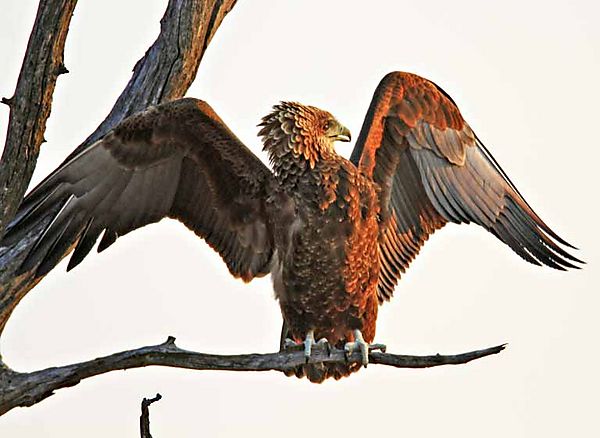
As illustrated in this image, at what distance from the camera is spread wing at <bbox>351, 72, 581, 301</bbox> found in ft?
24.7

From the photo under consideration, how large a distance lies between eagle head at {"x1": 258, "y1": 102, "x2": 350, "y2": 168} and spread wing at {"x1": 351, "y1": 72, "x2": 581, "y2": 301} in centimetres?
25

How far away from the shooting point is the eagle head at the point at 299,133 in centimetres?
710

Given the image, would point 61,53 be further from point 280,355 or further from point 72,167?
point 280,355

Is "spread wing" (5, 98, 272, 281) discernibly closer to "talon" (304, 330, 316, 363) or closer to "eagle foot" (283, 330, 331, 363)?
"eagle foot" (283, 330, 331, 363)

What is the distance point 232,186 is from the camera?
24.5 ft

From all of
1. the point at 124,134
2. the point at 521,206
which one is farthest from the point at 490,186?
the point at 124,134

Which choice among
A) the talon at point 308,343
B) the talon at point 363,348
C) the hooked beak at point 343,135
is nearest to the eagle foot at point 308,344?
the talon at point 308,343

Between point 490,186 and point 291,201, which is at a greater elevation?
point 490,186

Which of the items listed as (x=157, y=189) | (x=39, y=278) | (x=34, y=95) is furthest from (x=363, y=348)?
(x=34, y=95)

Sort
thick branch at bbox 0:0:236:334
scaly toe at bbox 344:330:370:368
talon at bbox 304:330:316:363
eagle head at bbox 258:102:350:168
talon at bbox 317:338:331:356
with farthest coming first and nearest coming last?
thick branch at bbox 0:0:236:334 < eagle head at bbox 258:102:350:168 < talon at bbox 317:338:331:356 < scaly toe at bbox 344:330:370:368 < talon at bbox 304:330:316:363

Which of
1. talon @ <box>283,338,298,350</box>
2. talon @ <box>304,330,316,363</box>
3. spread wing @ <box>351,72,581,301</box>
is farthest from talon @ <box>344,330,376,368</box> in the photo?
spread wing @ <box>351,72,581,301</box>

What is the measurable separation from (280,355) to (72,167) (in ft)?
7.38

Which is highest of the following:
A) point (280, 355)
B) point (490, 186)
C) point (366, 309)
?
point (490, 186)

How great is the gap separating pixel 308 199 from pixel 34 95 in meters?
1.86
